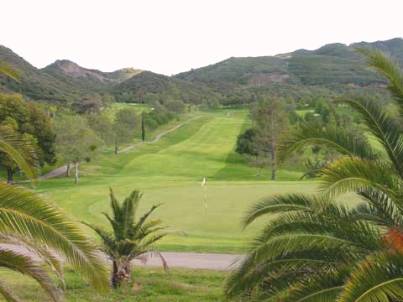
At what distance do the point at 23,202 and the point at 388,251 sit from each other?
3695 mm

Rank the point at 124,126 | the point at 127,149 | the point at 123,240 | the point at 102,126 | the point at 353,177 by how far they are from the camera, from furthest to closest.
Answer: the point at 127,149 → the point at 124,126 → the point at 102,126 → the point at 123,240 → the point at 353,177

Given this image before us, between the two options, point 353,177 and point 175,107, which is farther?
point 175,107

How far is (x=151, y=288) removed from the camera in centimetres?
1141

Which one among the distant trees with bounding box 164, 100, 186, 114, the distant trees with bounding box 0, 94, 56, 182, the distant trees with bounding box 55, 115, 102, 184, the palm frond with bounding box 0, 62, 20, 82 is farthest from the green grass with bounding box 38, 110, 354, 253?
the distant trees with bounding box 164, 100, 186, 114

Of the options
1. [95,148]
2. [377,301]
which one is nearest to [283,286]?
[377,301]

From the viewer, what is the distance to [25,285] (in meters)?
11.7

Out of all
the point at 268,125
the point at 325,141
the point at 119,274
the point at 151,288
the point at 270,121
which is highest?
the point at 325,141

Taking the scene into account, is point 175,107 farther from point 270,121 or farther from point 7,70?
point 7,70

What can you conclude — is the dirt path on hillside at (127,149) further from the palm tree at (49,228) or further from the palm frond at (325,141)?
the palm tree at (49,228)

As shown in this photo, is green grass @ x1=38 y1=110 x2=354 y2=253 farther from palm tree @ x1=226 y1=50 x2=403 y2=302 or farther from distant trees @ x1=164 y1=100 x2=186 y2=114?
distant trees @ x1=164 y1=100 x2=186 y2=114

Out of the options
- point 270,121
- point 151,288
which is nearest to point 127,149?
point 270,121

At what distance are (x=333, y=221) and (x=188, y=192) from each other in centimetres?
1734

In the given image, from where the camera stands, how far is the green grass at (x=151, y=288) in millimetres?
10672

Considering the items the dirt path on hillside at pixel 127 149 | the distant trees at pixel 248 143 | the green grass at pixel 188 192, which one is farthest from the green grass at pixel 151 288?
the distant trees at pixel 248 143
